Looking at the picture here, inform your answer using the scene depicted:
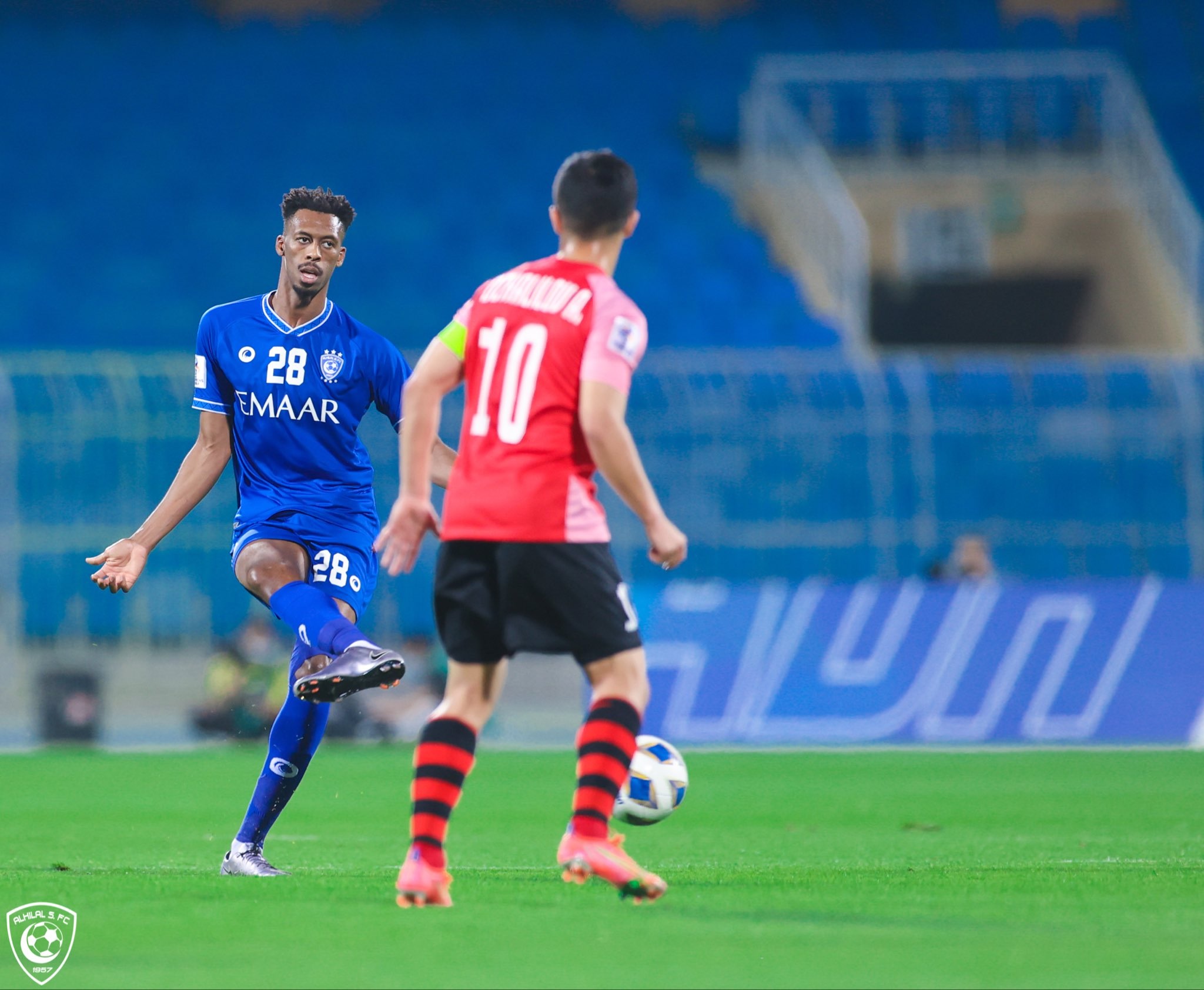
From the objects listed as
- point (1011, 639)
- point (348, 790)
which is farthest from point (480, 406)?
point (1011, 639)

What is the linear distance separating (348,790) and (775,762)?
3.51 m

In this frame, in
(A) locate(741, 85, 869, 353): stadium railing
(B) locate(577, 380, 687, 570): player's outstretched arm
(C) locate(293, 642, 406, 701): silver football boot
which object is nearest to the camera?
(B) locate(577, 380, 687, 570): player's outstretched arm

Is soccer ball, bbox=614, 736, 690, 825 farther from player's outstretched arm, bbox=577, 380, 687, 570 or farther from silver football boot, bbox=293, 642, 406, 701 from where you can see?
player's outstretched arm, bbox=577, 380, 687, 570

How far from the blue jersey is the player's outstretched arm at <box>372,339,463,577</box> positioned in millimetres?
1399

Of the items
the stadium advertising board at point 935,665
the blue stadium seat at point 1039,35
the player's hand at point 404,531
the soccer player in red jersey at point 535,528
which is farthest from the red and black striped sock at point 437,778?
the blue stadium seat at point 1039,35

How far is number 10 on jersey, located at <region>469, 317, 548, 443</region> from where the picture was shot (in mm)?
4773

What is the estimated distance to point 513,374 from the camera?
15.7ft

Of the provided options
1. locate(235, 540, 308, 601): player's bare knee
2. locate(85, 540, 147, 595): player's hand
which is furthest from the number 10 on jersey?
locate(85, 540, 147, 595): player's hand

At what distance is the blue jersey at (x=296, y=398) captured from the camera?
6.12 meters

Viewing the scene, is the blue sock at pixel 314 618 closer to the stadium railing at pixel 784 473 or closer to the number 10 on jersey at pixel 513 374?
the number 10 on jersey at pixel 513 374

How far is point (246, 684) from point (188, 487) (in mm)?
8921

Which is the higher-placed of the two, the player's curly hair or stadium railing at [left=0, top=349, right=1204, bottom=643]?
the player's curly hair

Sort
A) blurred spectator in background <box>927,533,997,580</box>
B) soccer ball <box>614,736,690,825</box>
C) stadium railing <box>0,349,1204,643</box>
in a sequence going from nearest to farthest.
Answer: soccer ball <box>614,736,690,825</box> → blurred spectator in background <box>927,533,997,580</box> → stadium railing <box>0,349,1204,643</box>

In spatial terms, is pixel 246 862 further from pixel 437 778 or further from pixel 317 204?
pixel 317 204
